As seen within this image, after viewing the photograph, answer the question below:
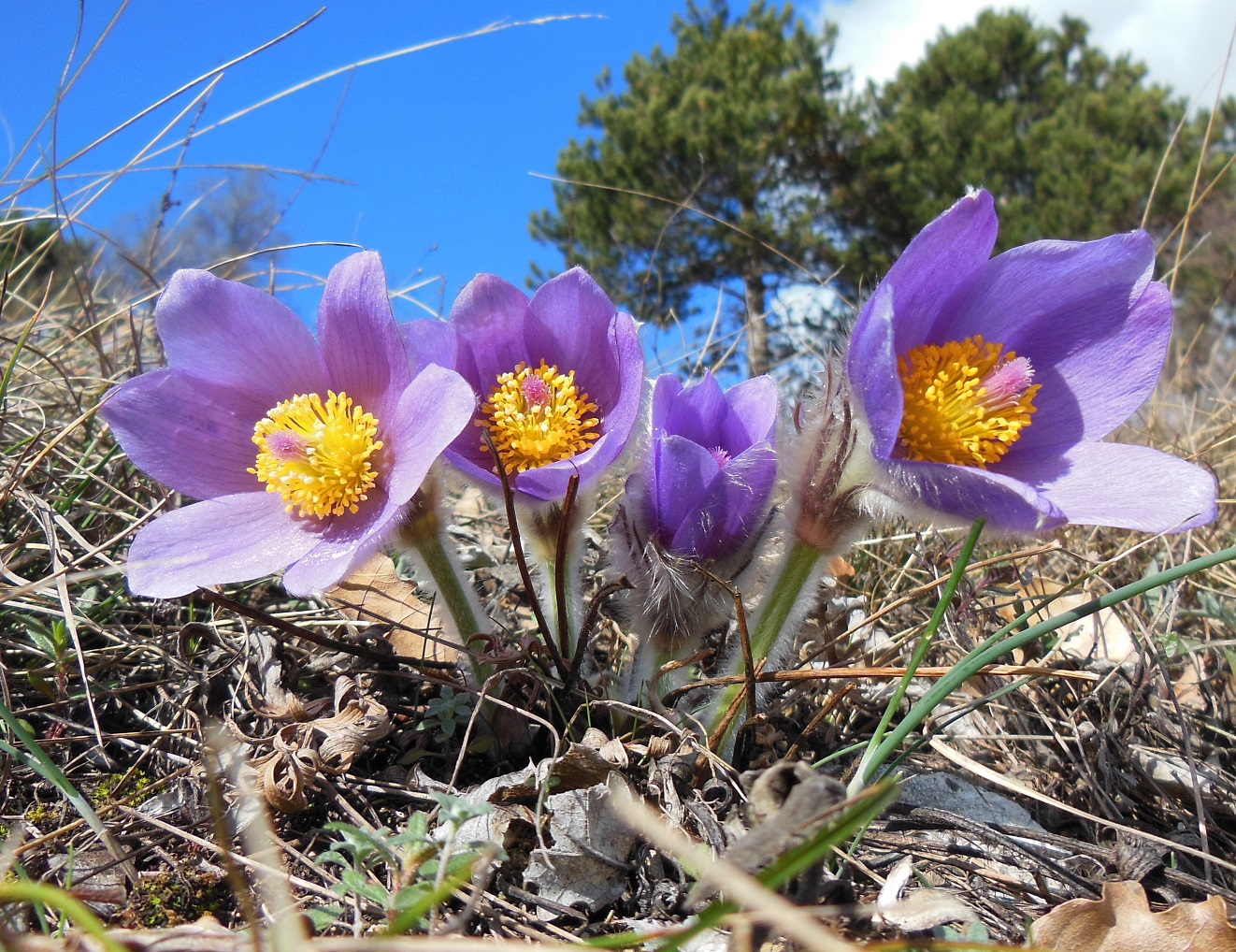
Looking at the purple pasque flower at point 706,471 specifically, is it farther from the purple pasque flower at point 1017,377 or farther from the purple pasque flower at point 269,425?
the purple pasque flower at point 269,425

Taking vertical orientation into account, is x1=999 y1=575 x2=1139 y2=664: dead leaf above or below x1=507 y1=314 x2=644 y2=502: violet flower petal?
below

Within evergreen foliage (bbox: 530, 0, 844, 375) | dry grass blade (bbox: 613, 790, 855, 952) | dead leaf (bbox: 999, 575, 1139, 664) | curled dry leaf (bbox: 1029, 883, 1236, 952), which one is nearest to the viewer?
dry grass blade (bbox: 613, 790, 855, 952)

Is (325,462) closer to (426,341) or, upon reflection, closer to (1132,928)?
(426,341)

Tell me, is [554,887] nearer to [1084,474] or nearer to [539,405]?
[539,405]

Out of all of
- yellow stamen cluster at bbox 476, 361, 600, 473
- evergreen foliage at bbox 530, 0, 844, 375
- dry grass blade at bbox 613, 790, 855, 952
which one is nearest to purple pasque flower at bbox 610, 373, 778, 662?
yellow stamen cluster at bbox 476, 361, 600, 473

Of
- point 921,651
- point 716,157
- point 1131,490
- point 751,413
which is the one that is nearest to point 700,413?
point 751,413

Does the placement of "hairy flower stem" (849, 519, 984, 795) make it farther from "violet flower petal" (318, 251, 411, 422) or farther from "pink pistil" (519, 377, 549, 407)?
"violet flower petal" (318, 251, 411, 422)

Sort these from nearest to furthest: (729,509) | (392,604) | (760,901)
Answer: (760,901) < (729,509) < (392,604)
